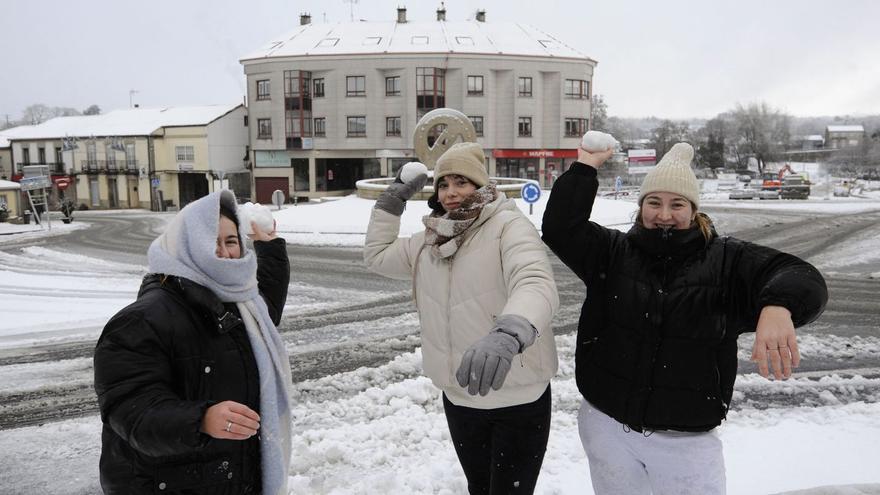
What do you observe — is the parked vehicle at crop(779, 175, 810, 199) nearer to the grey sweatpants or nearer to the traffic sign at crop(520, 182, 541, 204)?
the traffic sign at crop(520, 182, 541, 204)

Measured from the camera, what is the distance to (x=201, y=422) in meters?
2.03

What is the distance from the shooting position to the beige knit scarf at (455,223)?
114 inches

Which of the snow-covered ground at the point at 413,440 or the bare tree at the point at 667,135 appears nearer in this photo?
the snow-covered ground at the point at 413,440

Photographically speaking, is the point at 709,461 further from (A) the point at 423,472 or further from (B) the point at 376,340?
(B) the point at 376,340

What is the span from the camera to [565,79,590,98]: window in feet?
153

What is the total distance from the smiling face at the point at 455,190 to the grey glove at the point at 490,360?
3.06 ft

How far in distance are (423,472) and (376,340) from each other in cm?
404

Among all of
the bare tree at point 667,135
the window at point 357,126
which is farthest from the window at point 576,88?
the bare tree at point 667,135

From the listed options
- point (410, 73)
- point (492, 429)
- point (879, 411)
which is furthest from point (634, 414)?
point (410, 73)

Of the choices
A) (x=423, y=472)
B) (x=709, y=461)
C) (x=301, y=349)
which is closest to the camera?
(x=709, y=461)

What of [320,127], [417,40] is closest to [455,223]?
[320,127]

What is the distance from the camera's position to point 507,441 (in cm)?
291

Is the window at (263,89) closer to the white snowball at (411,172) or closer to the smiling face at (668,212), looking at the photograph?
the white snowball at (411,172)

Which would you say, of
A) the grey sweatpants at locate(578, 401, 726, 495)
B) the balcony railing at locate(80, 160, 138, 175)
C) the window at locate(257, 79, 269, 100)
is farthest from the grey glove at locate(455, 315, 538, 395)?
the balcony railing at locate(80, 160, 138, 175)
